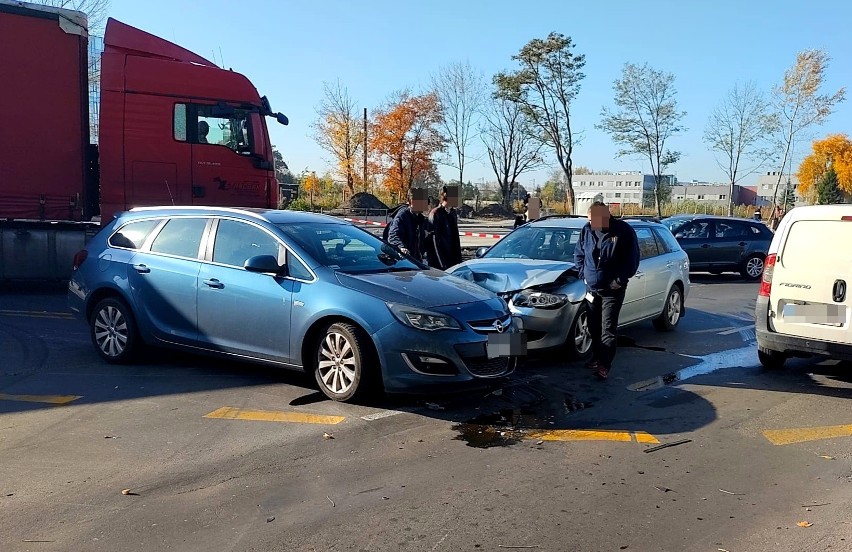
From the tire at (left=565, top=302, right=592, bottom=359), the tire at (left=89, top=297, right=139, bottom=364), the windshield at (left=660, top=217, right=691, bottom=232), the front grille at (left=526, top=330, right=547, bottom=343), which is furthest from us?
the windshield at (left=660, top=217, right=691, bottom=232)

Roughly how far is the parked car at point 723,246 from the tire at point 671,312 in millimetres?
8021

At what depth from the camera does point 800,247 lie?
22.4 feet

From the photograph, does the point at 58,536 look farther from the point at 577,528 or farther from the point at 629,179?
the point at 629,179

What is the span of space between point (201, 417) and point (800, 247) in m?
5.77

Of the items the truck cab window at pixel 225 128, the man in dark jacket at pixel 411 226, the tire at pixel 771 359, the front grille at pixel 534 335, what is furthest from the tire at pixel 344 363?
the truck cab window at pixel 225 128

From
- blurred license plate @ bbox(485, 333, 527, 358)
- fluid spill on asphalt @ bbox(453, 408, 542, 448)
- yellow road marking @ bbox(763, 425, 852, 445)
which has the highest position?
blurred license plate @ bbox(485, 333, 527, 358)

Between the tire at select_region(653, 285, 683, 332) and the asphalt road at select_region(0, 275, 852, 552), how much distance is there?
8.03 ft

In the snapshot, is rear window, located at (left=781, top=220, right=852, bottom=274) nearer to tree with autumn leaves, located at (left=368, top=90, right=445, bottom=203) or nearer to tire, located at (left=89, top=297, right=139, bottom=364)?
tire, located at (left=89, top=297, right=139, bottom=364)

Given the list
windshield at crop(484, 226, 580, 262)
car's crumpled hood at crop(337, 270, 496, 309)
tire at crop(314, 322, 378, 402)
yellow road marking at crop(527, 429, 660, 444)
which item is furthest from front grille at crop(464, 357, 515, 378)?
windshield at crop(484, 226, 580, 262)

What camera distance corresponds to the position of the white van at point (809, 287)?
255 inches

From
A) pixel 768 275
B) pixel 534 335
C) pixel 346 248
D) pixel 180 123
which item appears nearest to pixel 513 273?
pixel 534 335

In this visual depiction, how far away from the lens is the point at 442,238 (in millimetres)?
9523

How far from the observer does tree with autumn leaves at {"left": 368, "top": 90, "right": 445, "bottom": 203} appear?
44406 millimetres

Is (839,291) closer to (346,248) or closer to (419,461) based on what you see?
(419,461)
